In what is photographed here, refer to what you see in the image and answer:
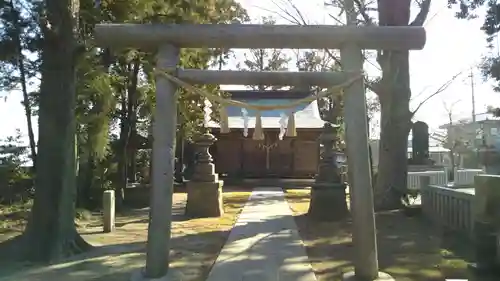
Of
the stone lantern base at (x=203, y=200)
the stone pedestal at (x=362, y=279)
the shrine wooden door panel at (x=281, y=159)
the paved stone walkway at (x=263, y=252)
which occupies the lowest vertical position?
the paved stone walkway at (x=263, y=252)

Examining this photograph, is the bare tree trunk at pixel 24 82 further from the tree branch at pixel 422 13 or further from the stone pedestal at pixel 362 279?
the tree branch at pixel 422 13

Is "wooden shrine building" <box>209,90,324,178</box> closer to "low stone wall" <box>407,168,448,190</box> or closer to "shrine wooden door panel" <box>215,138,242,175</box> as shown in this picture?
"shrine wooden door panel" <box>215,138,242,175</box>

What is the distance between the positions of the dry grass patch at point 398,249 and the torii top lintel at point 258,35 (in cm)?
288

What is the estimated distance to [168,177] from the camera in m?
6.16

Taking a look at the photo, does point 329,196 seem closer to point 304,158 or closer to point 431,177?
point 431,177

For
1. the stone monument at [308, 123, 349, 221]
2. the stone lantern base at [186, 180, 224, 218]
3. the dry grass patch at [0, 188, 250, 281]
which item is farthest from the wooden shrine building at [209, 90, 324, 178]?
the stone monument at [308, 123, 349, 221]

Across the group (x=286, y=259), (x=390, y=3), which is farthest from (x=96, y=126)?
(x=390, y=3)

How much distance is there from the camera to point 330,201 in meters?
12.2

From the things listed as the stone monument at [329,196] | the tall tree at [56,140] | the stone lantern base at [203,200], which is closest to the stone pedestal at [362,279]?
the tall tree at [56,140]

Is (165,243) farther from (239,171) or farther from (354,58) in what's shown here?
(239,171)

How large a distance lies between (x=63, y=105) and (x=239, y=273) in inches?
157

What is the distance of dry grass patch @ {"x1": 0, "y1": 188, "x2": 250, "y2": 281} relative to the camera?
708 cm

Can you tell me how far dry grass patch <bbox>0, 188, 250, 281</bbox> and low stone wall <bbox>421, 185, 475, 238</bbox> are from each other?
173 inches

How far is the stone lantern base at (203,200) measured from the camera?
13227 mm
